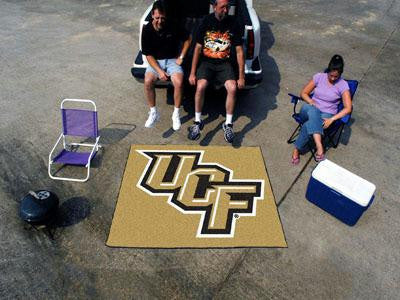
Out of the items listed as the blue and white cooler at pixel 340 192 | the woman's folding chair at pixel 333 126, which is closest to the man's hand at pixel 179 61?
the woman's folding chair at pixel 333 126

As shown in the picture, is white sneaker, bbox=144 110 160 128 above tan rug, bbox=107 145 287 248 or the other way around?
above

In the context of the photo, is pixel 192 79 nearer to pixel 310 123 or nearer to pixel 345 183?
pixel 310 123

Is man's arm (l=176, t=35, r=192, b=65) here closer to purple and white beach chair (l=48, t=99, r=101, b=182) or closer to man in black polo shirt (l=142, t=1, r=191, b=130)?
man in black polo shirt (l=142, t=1, r=191, b=130)

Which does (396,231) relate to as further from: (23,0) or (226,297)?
(23,0)

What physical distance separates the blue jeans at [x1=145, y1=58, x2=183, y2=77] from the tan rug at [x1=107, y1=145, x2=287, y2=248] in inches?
46.5

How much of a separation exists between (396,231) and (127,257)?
3119mm

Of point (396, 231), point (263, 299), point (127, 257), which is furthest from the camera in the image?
point (396, 231)

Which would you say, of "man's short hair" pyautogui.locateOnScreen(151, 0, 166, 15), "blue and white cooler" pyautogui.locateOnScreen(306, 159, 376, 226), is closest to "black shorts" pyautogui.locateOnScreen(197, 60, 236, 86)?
"man's short hair" pyautogui.locateOnScreen(151, 0, 166, 15)

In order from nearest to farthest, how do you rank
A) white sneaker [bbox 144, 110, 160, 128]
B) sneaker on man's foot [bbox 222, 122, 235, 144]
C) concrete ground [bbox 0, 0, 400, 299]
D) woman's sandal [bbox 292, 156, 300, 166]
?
concrete ground [bbox 0, 0, 400, 299] < woman's sandal [bbox 292, 156, 300, 166] < sneaker on man's foot [bbox 222, 122, 235, 144] < white sneaker [bbox 144, 110, 160, 128]

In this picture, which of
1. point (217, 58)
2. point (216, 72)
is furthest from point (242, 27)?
point (216, 72)

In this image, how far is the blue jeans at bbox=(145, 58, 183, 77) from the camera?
5.06m

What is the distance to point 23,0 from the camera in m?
11.1

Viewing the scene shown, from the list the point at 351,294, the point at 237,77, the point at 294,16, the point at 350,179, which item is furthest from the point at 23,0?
the point at 351,294

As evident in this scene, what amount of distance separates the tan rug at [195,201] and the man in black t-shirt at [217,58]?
1.87 feet
